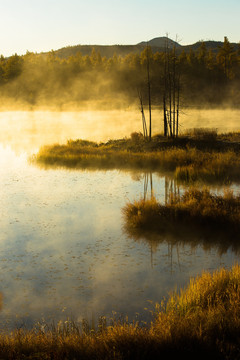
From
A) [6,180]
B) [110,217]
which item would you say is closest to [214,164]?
[110,217]

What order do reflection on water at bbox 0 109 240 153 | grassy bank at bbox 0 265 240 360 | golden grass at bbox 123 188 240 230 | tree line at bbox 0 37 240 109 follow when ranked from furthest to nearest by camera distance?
tree line at bbox 0 37 240 109 < reflection on water at bbox 0 109 240 153 < golden grass at bbox 123 188 240 230 < grassy bank at bbox 0 265 240 360

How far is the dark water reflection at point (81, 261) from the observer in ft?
24.7

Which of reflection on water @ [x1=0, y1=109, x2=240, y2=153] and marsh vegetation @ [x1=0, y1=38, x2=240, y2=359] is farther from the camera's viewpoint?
reflection on water @ [x1=0, y1=109, x2=240, y2=153]

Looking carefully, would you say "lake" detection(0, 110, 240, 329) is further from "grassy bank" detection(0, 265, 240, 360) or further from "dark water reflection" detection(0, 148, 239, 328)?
"grassy bank" detection(0, 265, 240, 360)

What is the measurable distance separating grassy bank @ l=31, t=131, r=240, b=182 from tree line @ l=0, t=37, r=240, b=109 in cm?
5633

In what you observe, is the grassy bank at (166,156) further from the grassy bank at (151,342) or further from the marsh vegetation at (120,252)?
the grassy bank at (151,342)

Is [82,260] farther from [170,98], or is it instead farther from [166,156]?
[170,98]

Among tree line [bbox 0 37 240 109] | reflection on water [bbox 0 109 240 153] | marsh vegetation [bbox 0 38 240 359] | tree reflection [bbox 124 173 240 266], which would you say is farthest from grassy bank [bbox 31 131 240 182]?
tree line [bbox 0 37 240 109]

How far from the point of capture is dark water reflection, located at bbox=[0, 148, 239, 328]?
7.54 metres

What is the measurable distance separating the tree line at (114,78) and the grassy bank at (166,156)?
5633cm

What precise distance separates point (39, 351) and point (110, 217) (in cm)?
787

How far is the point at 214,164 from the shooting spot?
2039 centimetres

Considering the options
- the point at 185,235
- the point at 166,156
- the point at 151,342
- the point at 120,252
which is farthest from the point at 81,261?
the point at 166,156

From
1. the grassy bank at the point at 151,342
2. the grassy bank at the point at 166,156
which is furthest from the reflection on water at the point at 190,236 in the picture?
the grassy bank at the point at 166,156
